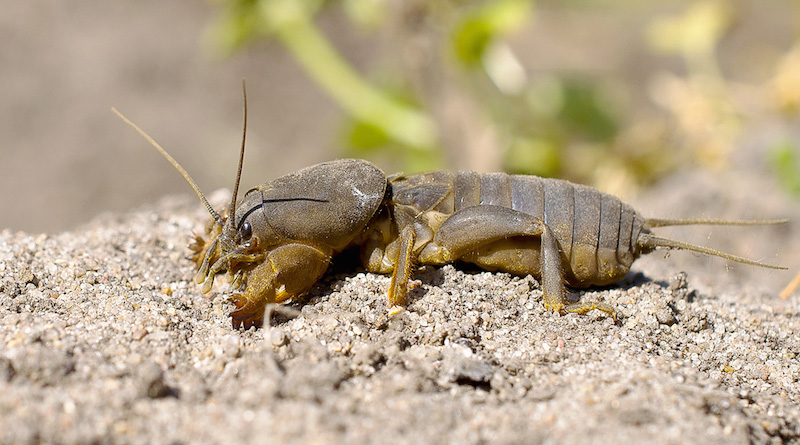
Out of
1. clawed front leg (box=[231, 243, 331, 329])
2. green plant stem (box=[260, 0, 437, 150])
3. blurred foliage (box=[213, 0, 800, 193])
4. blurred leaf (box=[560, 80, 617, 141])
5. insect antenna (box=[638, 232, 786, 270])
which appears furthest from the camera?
green plant stem (box=[260, 0, 437, 150])

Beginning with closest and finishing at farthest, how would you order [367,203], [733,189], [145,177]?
[367,203] < [733,189] < [145,177]

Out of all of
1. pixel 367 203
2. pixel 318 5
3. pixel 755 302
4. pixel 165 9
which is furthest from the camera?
pixel 165 9

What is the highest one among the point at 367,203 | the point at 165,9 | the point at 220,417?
the point at 165,9

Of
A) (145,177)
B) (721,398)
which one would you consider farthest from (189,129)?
(721,398)

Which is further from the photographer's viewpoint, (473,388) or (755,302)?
(755,302)

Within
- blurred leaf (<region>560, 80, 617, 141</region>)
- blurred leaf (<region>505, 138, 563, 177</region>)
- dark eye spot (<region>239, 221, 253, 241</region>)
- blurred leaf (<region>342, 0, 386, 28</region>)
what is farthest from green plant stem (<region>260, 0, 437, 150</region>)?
dark eye spot (<region>239, 221, 253, 241</region>)

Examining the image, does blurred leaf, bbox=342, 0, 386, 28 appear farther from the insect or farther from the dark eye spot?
the dark eye spot

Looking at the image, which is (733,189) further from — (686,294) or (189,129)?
(189,129)

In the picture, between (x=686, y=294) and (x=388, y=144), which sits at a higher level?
(x=388, y=144)
